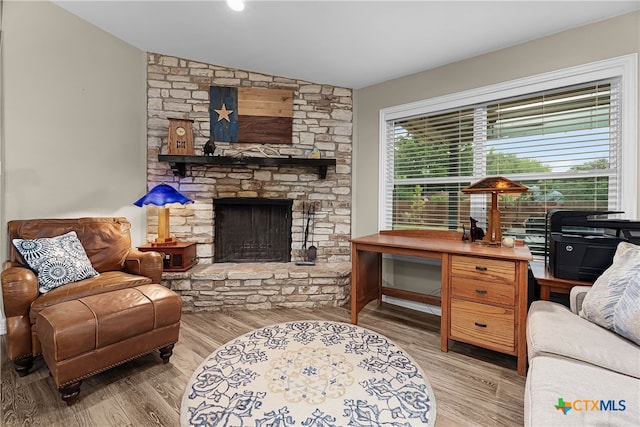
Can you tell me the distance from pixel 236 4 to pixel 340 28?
2.71 ft

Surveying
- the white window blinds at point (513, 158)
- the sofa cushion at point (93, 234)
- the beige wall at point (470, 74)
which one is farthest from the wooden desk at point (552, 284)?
the sofa cushion at point (93, 234)

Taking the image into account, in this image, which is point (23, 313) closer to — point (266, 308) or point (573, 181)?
point (266, 308)

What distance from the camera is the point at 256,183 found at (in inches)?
132

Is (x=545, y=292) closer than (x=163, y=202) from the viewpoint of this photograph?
Yes

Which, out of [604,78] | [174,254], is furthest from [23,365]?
[604,78]

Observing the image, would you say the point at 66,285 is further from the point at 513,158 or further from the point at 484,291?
the point at 513,158

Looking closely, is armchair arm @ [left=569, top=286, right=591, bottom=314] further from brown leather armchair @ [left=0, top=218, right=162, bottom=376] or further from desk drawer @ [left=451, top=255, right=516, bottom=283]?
brown leather armchair @ [left=0, top=218, right=162, bottom=376]

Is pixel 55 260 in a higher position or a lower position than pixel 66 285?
higher

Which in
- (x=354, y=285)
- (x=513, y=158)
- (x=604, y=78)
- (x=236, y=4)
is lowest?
(x=354, y=285)

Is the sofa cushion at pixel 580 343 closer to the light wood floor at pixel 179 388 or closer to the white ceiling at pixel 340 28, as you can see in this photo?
the light wood floor at pixel 179 388

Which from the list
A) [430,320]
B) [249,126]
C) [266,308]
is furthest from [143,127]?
[430,320]

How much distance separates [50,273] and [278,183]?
6.88 feet

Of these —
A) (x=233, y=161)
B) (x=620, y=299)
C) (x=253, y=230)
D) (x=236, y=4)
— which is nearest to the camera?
(x=620, y=299)

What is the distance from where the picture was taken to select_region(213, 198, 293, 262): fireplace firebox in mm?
3346
